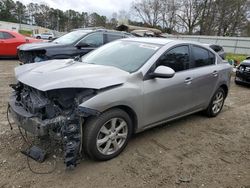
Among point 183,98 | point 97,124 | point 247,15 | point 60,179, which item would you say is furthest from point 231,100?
point 247,15

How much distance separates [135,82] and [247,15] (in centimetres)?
4428

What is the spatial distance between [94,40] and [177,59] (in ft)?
16.3

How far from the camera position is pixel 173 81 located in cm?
410

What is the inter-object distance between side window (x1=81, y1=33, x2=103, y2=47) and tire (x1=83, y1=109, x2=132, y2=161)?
18.1ft

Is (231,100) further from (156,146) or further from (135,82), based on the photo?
(135,82)

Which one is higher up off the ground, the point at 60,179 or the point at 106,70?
the point at 106,70

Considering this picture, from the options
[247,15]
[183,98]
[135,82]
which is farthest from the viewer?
[247,15]

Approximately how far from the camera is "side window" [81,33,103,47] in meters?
8.58

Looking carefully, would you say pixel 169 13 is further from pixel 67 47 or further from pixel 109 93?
pixel 109 93

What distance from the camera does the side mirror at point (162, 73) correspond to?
3674 mm

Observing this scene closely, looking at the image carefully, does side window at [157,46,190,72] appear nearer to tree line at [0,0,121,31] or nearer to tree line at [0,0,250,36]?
tree line at [0,0,250,36]

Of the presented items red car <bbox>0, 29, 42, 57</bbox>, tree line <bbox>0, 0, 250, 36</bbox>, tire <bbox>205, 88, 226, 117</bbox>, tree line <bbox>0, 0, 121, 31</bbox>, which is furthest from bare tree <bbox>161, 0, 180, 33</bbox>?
tire <bbox>205, 88, 226, 117</bbox>

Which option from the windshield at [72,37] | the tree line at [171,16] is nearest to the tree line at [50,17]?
the tree line at [171,16]

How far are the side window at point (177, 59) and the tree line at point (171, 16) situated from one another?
4116 centimetres
